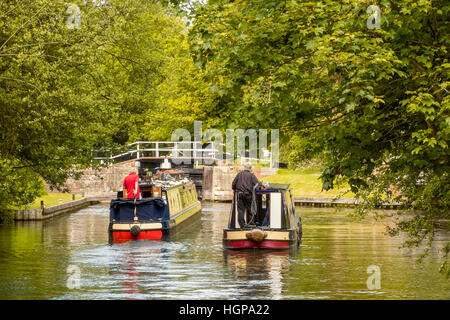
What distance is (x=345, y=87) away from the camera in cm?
1099

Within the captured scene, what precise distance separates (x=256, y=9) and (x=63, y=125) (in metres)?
12.5

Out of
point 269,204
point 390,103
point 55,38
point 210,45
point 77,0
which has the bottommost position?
point 269,204

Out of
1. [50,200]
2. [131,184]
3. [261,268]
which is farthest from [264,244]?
[50,200]

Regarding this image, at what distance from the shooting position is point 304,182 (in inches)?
1897

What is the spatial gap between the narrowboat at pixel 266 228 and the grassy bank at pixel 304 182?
67.6 ft

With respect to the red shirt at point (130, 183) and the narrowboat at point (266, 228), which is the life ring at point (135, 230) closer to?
the red shirt at point (130, 183)

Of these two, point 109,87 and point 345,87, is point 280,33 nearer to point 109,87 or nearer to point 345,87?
point 345,87

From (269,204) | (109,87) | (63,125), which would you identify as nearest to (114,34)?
(109,87)

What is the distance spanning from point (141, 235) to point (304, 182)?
80.1 feet

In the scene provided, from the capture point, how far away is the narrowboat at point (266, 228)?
21203 millimetres

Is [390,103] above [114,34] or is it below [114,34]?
below
